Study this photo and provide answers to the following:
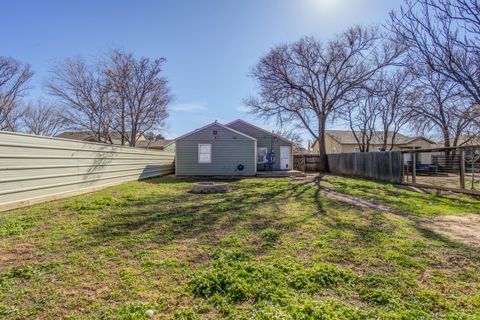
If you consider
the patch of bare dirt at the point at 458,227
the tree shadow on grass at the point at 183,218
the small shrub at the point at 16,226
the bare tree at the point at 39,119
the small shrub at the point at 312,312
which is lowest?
the patch of bare dirt at the point at 458,227

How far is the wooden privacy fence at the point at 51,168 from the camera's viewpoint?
19.2 ft

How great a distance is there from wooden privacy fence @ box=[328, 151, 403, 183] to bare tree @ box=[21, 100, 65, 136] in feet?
89.0

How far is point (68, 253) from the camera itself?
3350 millimetres

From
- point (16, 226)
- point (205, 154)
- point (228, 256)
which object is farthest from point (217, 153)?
point (228, 256)

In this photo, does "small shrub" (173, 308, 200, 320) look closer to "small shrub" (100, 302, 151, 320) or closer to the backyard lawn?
the backyard lawn

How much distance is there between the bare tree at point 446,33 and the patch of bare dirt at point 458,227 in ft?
7.72

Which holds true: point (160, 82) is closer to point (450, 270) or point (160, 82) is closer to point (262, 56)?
point (262, 56)

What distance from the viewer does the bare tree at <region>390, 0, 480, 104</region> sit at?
207 inches

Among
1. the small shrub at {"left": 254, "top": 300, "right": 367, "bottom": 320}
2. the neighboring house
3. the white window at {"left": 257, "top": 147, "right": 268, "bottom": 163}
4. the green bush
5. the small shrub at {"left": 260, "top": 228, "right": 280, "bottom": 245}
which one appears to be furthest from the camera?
the neighboring house

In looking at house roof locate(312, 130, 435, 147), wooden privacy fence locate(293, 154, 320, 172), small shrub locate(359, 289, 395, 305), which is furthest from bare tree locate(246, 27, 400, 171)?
small shrub locate(359, 289, 395, 305)

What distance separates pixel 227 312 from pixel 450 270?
8.35 ft

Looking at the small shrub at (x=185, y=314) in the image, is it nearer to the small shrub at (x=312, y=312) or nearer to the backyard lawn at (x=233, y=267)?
the backyard lawn at (x=233, y=267)

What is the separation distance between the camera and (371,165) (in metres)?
14.6

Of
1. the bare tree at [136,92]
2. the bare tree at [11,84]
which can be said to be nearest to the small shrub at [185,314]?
the bare tree at [136,92]
